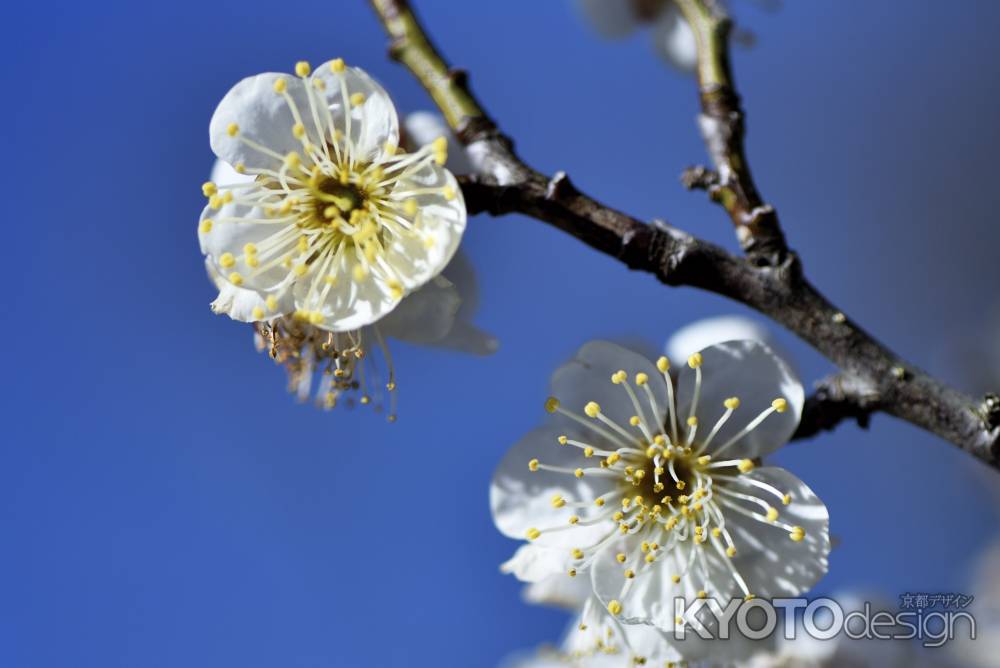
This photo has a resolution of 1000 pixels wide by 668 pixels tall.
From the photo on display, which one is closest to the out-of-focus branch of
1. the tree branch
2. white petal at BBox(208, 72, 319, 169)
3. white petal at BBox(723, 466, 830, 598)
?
the tree branch

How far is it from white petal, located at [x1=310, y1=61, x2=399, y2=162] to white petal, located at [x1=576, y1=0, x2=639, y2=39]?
1.59 feet

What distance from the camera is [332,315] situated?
2.10 ft

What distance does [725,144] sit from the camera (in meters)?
0.77

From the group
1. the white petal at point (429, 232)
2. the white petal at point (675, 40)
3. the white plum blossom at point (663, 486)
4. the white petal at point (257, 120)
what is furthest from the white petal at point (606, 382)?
the white petal at point (675, 40)

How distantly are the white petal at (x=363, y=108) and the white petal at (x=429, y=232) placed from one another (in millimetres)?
32

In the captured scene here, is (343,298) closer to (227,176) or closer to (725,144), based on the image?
(227,176)

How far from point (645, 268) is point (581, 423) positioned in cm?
11

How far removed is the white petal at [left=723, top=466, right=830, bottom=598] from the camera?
0.66m

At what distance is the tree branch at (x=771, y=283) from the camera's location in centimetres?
66

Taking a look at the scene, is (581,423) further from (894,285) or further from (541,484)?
(894,285)

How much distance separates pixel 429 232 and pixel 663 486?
8.9 inches

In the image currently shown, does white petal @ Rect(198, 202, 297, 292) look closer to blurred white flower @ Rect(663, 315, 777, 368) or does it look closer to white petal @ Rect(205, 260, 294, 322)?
white petal @ Rect(205, 260, 294, 322)

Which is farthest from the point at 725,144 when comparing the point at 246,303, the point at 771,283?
the point at 246,303

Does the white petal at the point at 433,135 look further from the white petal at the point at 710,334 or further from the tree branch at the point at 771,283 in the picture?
the white petal at the point at 710,334
